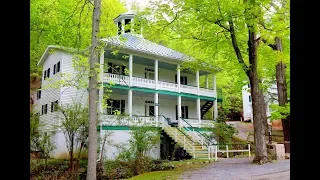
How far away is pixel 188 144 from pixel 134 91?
5.59m

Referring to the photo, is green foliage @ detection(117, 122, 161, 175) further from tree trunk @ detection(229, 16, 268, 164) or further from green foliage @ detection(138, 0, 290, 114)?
tree trunk @ detection(229, 16, 268, 164)

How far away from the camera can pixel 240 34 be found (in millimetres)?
13820

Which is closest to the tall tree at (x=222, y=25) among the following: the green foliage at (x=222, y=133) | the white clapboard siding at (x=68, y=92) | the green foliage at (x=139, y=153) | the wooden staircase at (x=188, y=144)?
the wooden staircase at (x=188, y=144)

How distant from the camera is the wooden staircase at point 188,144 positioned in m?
15.8

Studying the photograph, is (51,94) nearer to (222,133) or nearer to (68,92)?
(68,92)

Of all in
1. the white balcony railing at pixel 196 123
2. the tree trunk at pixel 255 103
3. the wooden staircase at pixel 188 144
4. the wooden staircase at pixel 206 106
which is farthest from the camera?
the wooden staircase at pixel 206 106

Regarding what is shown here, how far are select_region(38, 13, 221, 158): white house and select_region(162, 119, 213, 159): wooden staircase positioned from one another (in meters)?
0.07

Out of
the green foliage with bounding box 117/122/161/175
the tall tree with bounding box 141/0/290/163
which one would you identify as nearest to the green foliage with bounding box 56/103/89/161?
the green foliage with bounding box 117/122/161/175

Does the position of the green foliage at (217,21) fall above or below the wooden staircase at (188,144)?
above

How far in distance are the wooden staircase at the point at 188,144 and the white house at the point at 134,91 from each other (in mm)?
69

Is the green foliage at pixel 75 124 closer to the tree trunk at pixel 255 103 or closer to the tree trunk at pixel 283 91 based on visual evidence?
the tree trunk at pixel 255 103

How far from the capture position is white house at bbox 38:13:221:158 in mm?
17700
